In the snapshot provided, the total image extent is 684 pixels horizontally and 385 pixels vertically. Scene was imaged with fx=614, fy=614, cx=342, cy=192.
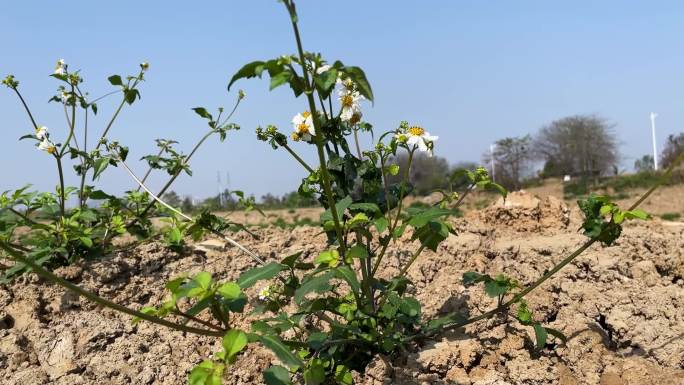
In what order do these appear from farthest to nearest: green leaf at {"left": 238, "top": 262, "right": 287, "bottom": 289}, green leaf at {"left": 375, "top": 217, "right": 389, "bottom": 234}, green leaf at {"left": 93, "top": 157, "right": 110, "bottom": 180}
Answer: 1. green leaf at {"left": 93, "top": 157, "right": 110, "bottom": 180}
2. green leaf at {"left": 375, "top": 217, "right": 389, "bottom": 234}
3. green leaf at {"left": 238, "top": 262, "right": 287, "bottom": 289}

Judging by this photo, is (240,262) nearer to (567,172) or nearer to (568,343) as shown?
(568,343)

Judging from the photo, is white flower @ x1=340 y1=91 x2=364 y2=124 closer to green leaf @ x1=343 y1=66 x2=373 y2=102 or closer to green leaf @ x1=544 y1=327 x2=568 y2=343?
green leaf @ x1=343 y1=66 x2=373 y2=102

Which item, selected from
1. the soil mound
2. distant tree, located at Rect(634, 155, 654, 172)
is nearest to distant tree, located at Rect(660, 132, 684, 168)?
distant tree, located at Rect(634, 155, 654, 172)

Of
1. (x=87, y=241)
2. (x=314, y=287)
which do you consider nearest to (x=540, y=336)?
(x=314, y=287)

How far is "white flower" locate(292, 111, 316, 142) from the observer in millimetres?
1851

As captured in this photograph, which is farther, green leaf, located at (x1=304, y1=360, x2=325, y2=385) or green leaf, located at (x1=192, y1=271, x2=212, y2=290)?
green leaf, located at (x1=304, y1=360, x2=325, y2=385)

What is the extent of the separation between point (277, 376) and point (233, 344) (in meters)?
0.20

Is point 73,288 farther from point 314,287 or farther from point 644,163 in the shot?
point 644,163

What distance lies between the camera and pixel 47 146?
131 inches

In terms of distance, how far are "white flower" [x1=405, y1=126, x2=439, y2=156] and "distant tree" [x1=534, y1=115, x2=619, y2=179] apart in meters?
23.3

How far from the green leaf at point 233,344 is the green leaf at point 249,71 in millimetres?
548

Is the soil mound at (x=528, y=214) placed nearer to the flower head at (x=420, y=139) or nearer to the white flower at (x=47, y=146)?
the flower head at (x=420, y=139)

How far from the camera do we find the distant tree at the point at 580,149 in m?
24.4

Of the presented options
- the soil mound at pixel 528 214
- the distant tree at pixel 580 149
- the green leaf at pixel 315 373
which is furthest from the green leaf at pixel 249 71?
the distant tree at pixel 580 149
